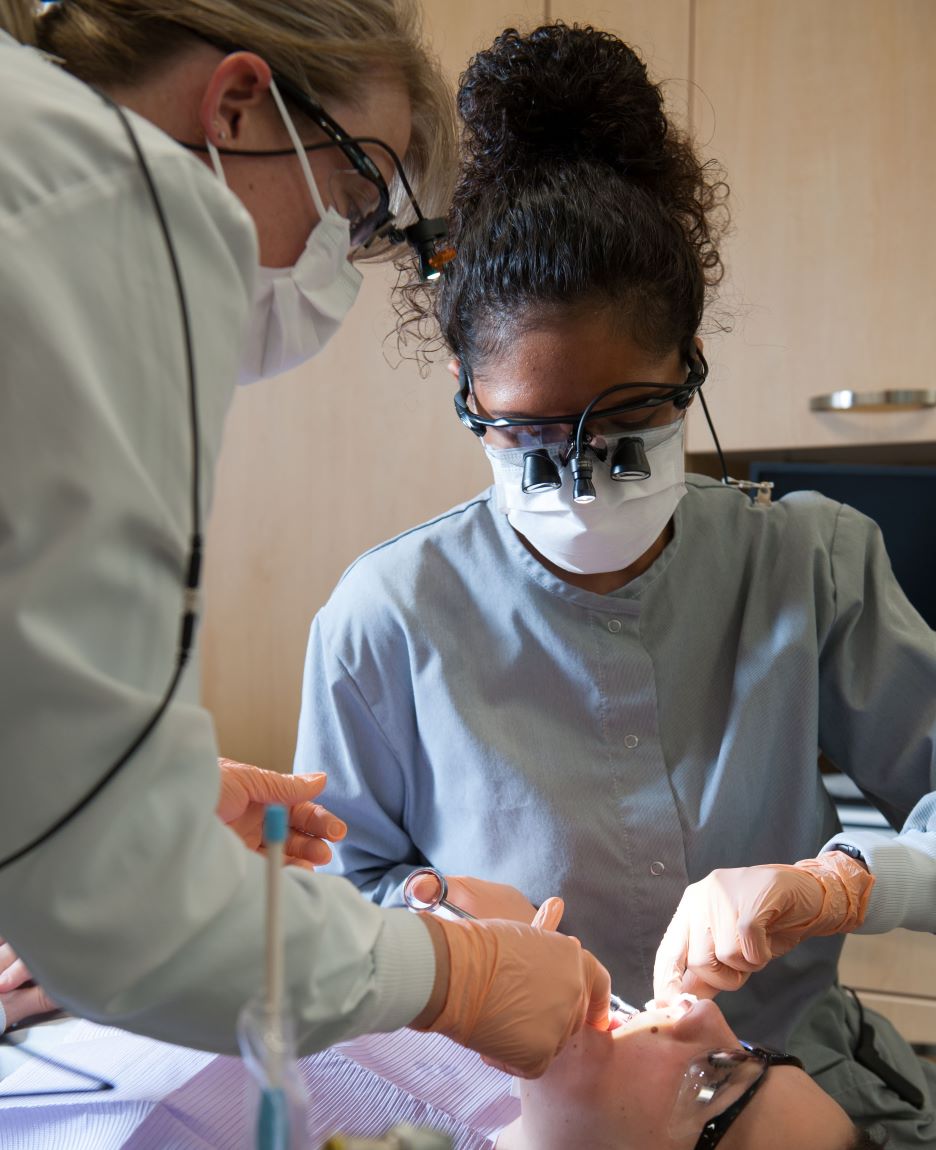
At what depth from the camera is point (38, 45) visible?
0.83 m

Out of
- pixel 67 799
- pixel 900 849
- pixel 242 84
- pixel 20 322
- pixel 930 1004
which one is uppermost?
pixel 242 84

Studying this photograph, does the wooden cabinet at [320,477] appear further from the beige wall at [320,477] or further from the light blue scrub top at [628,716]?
the light blue scrub top at [628,716]

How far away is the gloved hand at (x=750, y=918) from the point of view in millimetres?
1168

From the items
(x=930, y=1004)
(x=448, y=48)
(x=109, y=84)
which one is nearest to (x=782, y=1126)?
(x=109, y=84)

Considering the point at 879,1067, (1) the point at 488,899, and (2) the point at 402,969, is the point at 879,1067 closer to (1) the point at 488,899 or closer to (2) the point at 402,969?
(1) the point at 488,899

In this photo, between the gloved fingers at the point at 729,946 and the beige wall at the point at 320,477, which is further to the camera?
the beige wall at the point at 320,477

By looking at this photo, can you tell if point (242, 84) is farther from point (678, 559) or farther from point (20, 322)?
point (678, 559)

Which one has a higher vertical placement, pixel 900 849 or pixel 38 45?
pixel 38 45

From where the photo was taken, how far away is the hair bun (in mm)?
1318

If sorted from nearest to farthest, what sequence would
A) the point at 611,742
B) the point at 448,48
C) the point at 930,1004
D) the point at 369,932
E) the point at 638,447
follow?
1. the point at 369,932
2. the point at 638,447
3. the point at 611,742
4. the point at 930,1004
5. the point at 448,48

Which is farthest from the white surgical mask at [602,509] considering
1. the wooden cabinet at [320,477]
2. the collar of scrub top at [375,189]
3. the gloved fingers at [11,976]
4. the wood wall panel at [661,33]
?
the wood wall panel at [661,33]

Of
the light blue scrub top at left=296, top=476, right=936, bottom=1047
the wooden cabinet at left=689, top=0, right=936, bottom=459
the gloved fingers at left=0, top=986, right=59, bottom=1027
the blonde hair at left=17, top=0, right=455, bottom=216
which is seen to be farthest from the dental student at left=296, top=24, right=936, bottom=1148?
the wooden cabinet at left=689, top=0, right=936, bottom=459

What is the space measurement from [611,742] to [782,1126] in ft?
1.53

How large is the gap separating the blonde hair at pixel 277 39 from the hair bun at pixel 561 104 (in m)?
0.25
